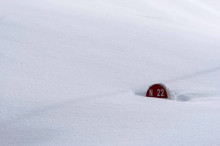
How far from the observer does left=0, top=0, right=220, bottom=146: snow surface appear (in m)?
1.73

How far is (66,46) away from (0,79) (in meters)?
1.05

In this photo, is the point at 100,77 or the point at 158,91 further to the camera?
the point at 100,77

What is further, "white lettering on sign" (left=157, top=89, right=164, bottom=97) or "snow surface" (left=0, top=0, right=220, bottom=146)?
"white lettering on sign" (left=157, top=89, right=164, bottom=97)

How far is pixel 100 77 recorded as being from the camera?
2635 mm

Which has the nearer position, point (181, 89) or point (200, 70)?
point (181, 89)

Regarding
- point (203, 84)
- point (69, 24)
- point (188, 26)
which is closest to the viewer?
point (203, 84)

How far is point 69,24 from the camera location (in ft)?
13.1

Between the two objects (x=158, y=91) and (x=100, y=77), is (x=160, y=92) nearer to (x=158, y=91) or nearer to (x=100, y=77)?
(x=158, y=91)

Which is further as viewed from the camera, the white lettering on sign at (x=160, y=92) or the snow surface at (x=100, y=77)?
the white lettering on sign at (x=160, y=92)

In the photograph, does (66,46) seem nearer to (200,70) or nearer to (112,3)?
(200,70)

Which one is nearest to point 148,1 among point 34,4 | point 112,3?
point 112,3

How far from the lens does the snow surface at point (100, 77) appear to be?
5.68 ft

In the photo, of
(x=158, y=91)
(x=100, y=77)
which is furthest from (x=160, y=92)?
(x=100, y=77)

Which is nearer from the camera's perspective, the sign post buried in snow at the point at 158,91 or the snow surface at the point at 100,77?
the snow surface at the point at 100,77
